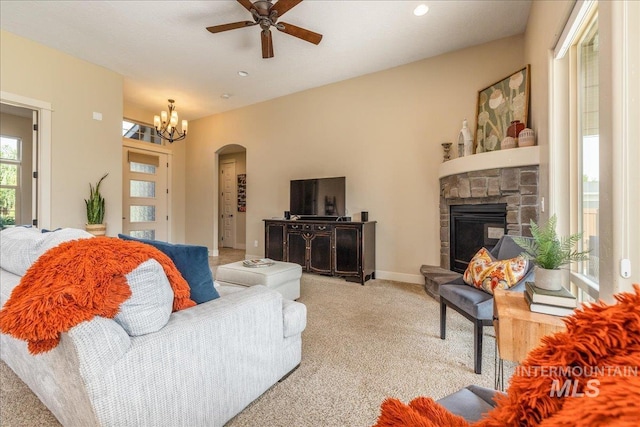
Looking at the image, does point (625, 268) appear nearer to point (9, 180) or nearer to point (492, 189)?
point (492, 189)

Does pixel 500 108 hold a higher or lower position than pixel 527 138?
higher

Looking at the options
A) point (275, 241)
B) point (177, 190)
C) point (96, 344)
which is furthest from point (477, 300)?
point (177, 190)

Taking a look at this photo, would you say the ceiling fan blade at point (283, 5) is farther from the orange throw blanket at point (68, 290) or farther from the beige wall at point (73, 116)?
the beige wall at point (73, 116)

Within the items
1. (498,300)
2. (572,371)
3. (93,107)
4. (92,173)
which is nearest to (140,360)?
(572,371)

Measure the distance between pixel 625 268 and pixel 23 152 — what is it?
7738mm

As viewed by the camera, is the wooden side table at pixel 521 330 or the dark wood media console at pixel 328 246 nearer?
the wooden side table at pixel 521 330

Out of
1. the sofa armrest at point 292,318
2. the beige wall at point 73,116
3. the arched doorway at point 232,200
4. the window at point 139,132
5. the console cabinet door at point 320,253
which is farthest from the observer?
the arched doorway at point 232,200

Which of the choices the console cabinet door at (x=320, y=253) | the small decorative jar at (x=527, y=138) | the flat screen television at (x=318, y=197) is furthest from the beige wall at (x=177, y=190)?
the small decorative jar at (x=527, y=138)

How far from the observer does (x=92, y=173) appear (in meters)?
4.13

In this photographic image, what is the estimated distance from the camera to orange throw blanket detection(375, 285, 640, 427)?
0.28m

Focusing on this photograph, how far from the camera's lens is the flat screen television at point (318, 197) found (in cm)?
434

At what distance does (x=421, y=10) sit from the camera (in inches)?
113

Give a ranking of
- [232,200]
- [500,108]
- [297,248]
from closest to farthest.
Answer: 1. [500,108]
2. [297,248]
3. [232,200]

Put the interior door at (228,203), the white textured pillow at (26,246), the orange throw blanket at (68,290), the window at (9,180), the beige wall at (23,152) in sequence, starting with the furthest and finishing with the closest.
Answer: the interior door at (228,203)
the beige wall at (23,152)
the window at (9,180)
the white textured pillow at (26,246)
the orange throw blanket at (68,290)
